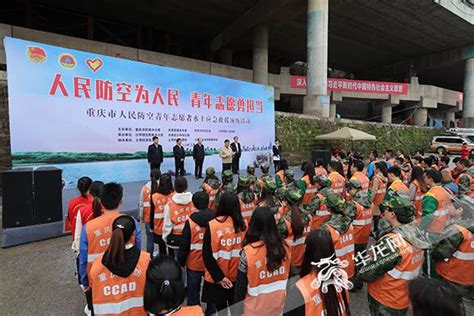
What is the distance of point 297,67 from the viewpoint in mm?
34062

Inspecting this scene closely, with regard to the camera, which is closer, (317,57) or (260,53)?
(317,57)

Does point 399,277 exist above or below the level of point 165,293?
below

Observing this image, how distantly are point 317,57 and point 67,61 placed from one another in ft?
44.4

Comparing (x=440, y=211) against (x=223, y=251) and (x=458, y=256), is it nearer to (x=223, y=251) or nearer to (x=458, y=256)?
(x=458, y=256)

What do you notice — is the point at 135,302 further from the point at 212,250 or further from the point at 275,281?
the point at 275,281

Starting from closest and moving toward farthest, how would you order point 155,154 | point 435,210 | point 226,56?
point 435,210, point 155,154, point 226,56

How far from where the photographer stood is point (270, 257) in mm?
2127

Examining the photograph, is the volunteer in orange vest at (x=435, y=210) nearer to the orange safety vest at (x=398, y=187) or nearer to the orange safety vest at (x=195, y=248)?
the orange safety vest at (x=398, y=187)

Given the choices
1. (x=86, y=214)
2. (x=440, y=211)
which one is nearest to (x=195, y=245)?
(x=86, y=214)

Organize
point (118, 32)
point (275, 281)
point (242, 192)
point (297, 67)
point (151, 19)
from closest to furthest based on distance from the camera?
point (275, 281), point (242, 192), point (151, 19), point (118, 32), point (297, 67)

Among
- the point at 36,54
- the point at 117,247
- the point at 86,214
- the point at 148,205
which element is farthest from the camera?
the point at 36,54

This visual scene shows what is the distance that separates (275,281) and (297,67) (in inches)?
1362

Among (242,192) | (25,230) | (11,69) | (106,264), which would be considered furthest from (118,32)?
(106,264)

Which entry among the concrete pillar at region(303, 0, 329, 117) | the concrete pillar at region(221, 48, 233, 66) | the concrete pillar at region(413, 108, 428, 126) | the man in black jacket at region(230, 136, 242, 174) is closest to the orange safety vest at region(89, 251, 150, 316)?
the man in black jacket at region(230, 136, 242, 174)
